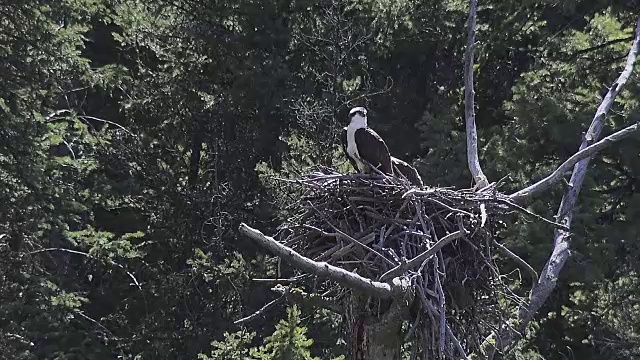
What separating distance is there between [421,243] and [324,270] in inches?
57.7

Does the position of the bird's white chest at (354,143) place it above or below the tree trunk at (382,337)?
above

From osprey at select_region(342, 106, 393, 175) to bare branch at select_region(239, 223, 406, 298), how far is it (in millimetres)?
2182

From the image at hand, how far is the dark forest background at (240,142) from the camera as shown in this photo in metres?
12.3

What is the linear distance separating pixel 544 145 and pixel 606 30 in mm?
1629

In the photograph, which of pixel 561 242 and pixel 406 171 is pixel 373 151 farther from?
pixel 561 242

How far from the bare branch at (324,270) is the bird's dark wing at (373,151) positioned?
219 cm

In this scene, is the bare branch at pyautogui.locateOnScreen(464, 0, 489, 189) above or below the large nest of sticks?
above

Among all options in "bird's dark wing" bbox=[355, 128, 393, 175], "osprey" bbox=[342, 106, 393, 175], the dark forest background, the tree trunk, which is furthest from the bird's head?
the dark forest background

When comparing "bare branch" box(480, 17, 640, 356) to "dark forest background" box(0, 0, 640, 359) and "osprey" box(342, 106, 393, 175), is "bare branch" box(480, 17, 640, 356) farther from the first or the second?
"dark forest background" box(0, 0, 640, 359)

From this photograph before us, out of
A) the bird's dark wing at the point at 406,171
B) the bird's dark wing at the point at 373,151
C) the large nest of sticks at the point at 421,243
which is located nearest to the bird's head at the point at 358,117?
the bird's dark wing at the point at 373,151

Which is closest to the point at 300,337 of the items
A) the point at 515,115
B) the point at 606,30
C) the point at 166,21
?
the point at 515,115

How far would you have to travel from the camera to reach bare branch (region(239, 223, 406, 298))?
184 inches

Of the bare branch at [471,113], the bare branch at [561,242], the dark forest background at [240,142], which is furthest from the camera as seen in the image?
the dark forest background at [240,142]

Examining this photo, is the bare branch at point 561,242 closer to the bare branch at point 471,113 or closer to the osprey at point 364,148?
the bare branch at point 471,113
